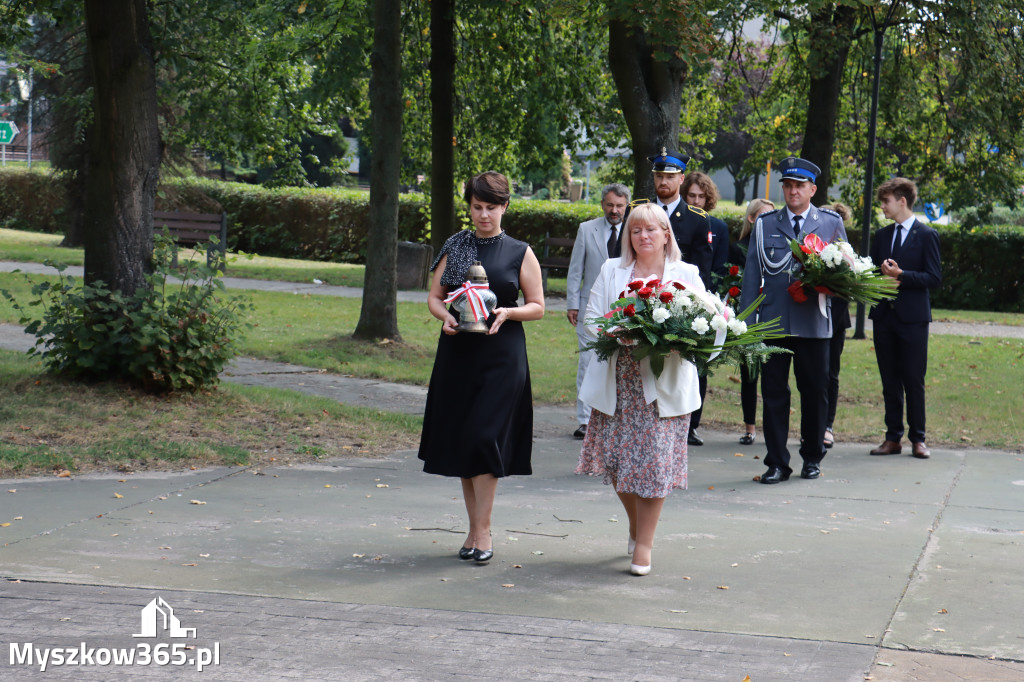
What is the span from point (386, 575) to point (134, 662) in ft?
4.82

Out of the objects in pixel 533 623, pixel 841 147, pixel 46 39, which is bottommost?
pixel 533 623

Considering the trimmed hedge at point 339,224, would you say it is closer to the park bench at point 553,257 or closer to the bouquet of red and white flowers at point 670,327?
the park bench at point 553,257

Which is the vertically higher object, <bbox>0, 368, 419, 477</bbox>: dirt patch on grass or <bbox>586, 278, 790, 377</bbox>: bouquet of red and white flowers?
<bbox>586, 278, 790, 377</bbox>: bouquet of red and white flowers

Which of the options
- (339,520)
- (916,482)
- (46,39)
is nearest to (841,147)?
(916,482)

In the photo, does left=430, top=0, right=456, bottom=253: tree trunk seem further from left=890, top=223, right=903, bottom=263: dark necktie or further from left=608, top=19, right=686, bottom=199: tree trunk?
left=890, top=223, right=903, bottom=263: dark necktie

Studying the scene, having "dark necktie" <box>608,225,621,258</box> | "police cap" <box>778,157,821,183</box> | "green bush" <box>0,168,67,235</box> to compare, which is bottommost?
"dark necktie" <box>608,225,621,258</box>

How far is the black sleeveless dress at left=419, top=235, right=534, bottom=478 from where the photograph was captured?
573cm

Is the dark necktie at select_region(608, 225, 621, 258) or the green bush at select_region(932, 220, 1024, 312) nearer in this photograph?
the dark necktie at select_region(608, 225, 621, 258)

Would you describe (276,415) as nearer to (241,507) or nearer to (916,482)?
(241,507)

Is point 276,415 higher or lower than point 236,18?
lower

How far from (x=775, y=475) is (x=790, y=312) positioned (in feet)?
3.68

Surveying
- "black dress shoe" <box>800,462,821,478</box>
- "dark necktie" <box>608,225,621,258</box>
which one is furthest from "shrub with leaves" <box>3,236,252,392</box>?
"black dress shoe" <box>800,462,821,478</box>

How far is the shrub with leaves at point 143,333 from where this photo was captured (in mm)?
9148

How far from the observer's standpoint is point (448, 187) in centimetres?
1675
